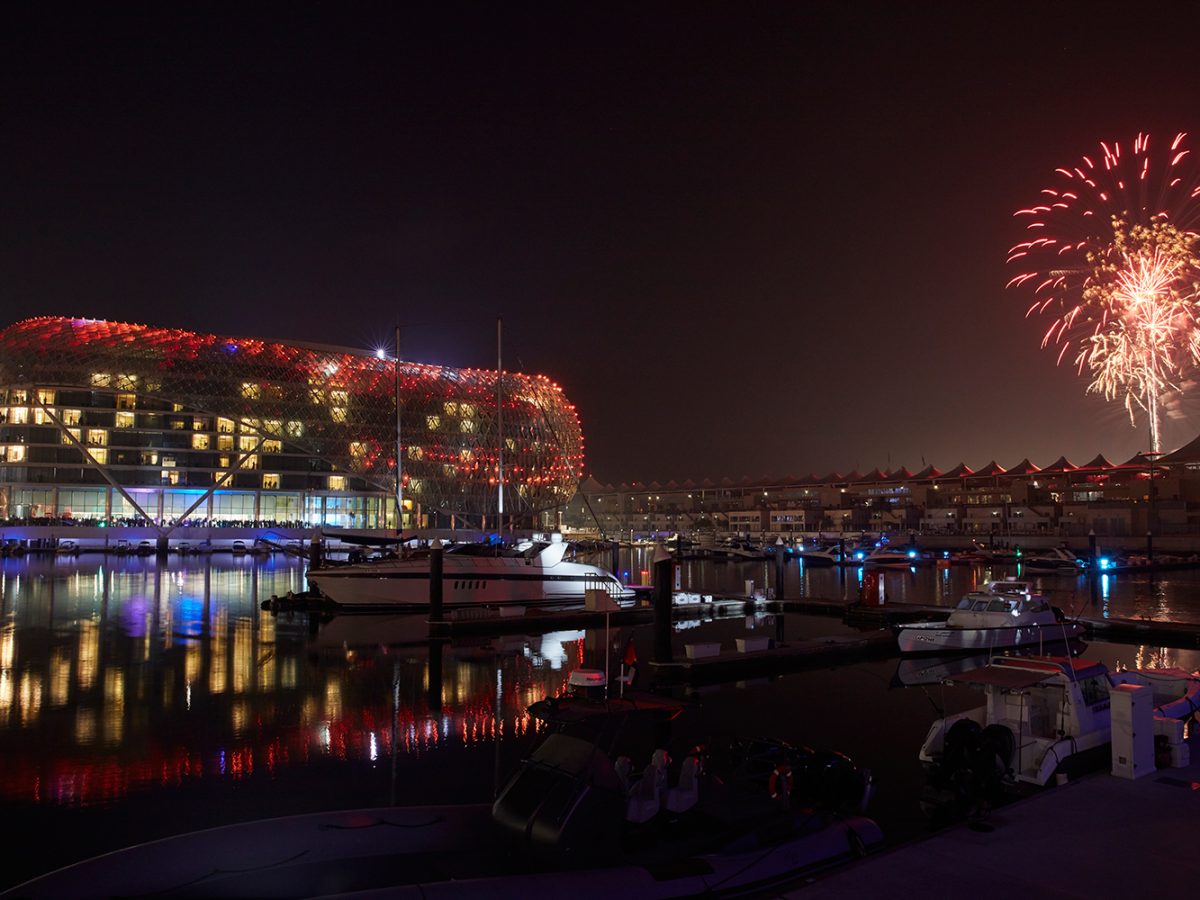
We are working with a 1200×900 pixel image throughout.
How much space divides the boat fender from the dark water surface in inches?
50.5

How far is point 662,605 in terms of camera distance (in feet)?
93.1

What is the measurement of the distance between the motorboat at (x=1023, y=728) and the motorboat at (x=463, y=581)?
27400mm

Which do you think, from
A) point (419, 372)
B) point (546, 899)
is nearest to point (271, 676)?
point (546, 899)

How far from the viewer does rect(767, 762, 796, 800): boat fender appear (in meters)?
10.7

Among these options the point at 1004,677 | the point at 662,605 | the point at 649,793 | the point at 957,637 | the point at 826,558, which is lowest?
A: the point at 826,558

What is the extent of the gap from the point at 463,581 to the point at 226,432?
8564 cm

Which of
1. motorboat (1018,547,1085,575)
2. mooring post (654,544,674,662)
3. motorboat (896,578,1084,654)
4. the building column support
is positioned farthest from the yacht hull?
the building column support

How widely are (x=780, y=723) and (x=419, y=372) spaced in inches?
4917

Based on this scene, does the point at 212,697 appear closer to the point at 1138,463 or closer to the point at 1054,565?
the point at 1054,565

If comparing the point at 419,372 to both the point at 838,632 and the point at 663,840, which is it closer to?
the point at 838,632

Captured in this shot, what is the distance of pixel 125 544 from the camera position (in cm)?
9469

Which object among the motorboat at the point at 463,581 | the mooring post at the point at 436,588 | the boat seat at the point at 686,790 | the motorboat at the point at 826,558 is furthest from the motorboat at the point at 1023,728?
the motorboat at the point at 826,558

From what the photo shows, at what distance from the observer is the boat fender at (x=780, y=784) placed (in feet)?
35.2

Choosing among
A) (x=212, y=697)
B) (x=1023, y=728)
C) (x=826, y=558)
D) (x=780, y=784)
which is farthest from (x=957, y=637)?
(x=826, y=558)
